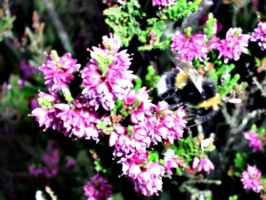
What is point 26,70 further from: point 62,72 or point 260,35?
point 260,35

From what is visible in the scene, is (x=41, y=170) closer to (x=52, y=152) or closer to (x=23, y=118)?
(x=52, y=152)

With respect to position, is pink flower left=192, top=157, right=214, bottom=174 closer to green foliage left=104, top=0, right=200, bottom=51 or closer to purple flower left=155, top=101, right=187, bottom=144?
purple flower left=155, top=101, right=187, bottom=144

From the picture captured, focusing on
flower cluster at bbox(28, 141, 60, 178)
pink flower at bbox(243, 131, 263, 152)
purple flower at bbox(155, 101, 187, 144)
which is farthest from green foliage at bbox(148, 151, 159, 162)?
flower cluster at bbox(28, 141, 60, 178)

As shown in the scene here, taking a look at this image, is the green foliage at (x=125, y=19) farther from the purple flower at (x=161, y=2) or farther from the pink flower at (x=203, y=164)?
the pink flower at (x=203, y=164)

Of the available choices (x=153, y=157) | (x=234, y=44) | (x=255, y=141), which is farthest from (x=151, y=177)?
(x=255, y=141)

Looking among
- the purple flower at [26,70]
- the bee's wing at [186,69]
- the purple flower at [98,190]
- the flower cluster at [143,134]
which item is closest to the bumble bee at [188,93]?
the bee's wing at [186,69]

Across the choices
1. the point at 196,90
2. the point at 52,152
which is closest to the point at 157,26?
the point at 196,90
